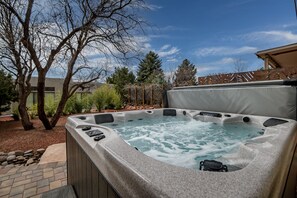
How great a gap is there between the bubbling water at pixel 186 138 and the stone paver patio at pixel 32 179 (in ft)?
3.41

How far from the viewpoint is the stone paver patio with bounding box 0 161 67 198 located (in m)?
2.11

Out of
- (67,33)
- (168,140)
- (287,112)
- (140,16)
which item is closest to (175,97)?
(168,140)

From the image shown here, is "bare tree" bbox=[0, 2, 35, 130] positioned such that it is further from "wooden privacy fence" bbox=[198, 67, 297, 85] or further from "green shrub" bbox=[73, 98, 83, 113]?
"wooden privacy fence" bbox=[198, 67, 297, 85]

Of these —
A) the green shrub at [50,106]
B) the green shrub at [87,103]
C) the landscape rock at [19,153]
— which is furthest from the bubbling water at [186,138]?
the green shrub at [87,103]

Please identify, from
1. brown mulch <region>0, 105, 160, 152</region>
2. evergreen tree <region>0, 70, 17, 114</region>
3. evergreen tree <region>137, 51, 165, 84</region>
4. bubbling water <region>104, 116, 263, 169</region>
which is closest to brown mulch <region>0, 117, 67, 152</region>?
brown mulch <region>0, 105, 160, 152</region>

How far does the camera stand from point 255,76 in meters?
6.10

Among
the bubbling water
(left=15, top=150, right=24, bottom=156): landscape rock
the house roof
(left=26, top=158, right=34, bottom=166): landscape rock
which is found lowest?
(left=26, top=158, right=34, bottom=166): landscape rock

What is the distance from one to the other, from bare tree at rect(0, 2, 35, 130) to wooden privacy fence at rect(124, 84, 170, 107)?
556 centimetres

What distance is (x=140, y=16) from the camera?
16.8 ft

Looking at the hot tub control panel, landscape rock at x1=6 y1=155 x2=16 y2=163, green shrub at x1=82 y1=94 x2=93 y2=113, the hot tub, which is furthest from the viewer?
green shrub at x1=82 y1=94 x2=93 y2=113

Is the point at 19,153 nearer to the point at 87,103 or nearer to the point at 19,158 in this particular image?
the point at 19,158

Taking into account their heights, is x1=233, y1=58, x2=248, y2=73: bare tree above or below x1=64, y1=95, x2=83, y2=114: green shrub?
above

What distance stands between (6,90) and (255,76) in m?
9.05

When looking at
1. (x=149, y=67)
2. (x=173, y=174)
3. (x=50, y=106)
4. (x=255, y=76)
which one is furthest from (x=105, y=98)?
(x=149, y=67)
